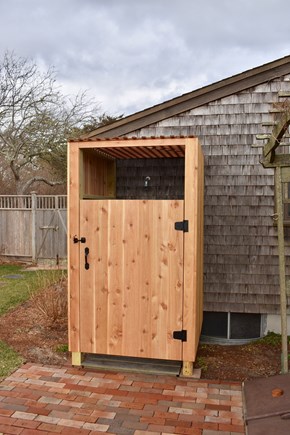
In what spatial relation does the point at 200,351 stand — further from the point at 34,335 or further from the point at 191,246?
the point at 34,335

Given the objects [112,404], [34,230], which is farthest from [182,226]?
[34,230]

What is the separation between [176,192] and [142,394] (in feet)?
8.54

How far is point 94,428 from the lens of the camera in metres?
2.81

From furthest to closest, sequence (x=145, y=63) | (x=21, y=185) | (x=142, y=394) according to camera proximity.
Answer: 1. (x=145, y=63)
2. (x=21, y=185)
3. (x=142, y=394)

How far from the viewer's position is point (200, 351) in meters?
4.61

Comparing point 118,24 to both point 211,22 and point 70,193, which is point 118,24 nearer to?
point 211,22

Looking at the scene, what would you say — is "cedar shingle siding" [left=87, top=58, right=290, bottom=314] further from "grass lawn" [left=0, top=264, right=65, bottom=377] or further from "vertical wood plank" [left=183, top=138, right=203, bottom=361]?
"grass lawn" [left=0, top=264, right=65, bottom=377]

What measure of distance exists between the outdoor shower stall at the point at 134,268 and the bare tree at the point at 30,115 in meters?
11.3

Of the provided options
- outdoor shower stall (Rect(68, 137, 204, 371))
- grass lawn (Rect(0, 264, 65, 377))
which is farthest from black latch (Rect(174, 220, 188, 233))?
grass lawn (Rect(0, 264, 65, 377))

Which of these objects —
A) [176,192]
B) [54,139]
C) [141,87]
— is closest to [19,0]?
[176,192]

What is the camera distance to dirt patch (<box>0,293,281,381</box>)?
156 inches

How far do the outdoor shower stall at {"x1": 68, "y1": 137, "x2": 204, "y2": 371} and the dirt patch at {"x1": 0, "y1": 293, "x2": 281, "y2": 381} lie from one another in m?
0.46

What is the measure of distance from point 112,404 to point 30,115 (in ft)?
43.0

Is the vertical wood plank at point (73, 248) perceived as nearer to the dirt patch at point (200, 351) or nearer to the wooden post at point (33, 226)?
the dirt patch at point (200, 351)
